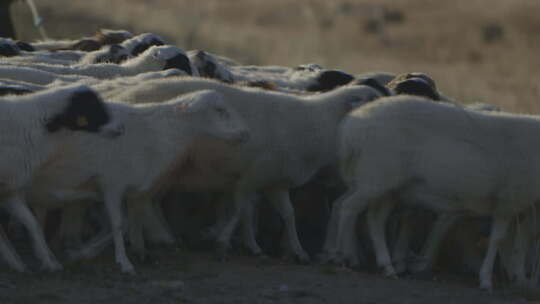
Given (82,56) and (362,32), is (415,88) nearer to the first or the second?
(82,56)

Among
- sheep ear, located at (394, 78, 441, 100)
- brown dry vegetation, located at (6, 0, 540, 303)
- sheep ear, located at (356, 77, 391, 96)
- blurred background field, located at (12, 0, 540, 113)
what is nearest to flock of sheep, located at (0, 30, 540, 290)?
sheep ear, located at (356, 77, 391, 96)

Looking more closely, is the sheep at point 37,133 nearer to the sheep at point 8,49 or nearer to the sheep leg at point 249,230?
the sheep leg at point 249,230

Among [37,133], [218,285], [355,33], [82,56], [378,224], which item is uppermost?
[355,33]

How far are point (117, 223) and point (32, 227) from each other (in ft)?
2.31

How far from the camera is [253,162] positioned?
1049cm

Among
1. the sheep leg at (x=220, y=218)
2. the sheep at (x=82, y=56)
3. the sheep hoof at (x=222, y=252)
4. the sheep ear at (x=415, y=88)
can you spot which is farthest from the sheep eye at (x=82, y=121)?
the sheep at (x=82, y=56)

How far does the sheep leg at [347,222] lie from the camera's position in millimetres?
10234

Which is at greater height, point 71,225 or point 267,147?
point 267,147

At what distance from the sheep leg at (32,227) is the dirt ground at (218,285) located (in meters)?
0.15

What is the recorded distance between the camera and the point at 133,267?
9266mm

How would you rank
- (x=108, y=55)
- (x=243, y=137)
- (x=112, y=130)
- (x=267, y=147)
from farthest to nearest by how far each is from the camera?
1. (x=108, y=55)
2. (x=267, y=147)
3. (x=243, y=137)
4. (x=112, y=130)

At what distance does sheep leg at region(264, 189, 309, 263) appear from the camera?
1066 cm

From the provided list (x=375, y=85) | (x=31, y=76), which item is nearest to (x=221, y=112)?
(x=31, y=76)

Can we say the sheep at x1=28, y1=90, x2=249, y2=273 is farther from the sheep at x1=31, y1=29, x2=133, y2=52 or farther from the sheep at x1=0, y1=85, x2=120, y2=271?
the sheep at x1=31, y1=29, x2=133, y2=52
